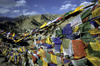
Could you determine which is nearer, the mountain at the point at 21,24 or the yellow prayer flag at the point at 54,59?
the yellow prayer flag at the point at 54,59

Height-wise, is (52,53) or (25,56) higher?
(52,53)

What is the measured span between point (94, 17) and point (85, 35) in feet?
1.12

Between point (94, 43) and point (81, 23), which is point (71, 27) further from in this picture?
point (94, 43)

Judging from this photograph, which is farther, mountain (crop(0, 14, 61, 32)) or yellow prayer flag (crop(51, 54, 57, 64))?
mountain (crop(0, 14, 61, 32))

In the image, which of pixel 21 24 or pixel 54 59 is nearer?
pixel 54 59

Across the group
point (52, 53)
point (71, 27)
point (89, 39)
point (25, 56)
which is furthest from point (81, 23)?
point (25, 56)

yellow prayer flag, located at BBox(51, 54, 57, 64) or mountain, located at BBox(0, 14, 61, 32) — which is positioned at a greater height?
mountain, located at BBox(0, 14, 61, 32)

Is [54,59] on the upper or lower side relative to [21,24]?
lower

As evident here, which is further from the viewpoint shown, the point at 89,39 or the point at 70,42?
the point at 70,42

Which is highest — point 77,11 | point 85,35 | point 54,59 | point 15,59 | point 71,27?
point 77,11

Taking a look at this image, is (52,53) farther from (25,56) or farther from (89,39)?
(25,56)

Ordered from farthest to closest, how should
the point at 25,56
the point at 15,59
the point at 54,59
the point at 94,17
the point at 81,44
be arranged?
the point at 15,59 < the point at 25,56 < the point at 54,59 < the point at 81,44 < the point at 94,17

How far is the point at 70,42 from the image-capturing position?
54.8 inches

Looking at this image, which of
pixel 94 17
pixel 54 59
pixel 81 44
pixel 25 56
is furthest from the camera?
pixel 25 56
